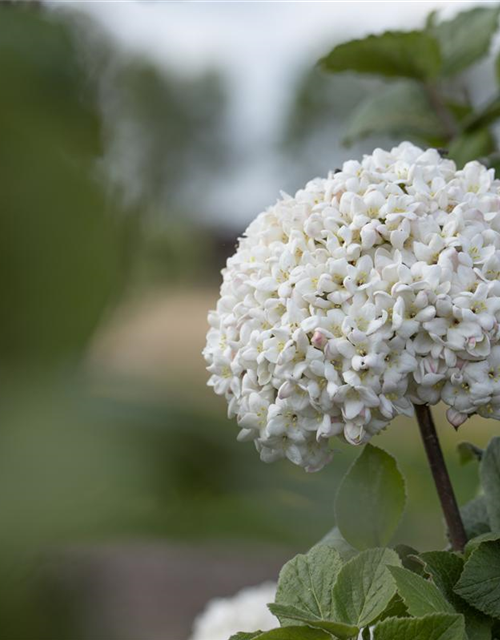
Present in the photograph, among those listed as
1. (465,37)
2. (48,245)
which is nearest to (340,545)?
(48,245)

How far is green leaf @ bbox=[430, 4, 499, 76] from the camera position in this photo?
2.93 ft

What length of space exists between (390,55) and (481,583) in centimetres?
59

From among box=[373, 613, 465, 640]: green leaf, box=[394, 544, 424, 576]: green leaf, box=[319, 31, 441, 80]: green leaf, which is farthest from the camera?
box=[319, 31, 441, 80]: green leaf

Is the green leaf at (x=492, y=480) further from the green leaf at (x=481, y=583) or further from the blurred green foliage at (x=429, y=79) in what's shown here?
the blurred green foliage at (x=429, y=79)

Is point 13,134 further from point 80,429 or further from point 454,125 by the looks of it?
point 454,125

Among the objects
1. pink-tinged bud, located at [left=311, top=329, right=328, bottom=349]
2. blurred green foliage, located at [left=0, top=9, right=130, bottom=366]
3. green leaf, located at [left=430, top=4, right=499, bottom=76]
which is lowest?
pink-tinged bud, located at [left=311, top=329, right=328, bottom=349]

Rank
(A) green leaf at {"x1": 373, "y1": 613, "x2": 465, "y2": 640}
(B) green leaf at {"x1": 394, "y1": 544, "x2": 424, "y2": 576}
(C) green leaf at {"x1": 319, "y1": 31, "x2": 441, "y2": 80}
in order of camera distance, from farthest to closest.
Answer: (C) green leaf at {"x1": 319, "y1": 31, "x2": 441, "y2": 80} < (B) green leaf at {"x1": 394, "y1": 544, "x2": 424, "y2": 576} < (A) green leaf at {"x1": 373, "y1": 613, "x2": 465, "y2": 640}

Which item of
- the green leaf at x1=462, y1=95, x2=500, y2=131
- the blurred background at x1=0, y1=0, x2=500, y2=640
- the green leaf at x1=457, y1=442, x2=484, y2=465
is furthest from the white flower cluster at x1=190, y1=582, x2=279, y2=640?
the green leaf at x1=462, y1=95, x2=500, y2=131

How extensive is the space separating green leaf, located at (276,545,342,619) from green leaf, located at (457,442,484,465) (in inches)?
6.6

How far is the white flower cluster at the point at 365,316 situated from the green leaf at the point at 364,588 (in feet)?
0.21

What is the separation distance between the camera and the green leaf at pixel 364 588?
16.6 inches

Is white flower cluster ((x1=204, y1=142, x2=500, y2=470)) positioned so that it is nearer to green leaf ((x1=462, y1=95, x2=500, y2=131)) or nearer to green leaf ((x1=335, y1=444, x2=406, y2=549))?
green leaf ((x1=335, y1=444, x2=406, y2=549))

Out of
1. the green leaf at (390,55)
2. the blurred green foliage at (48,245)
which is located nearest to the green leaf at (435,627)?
the blurred green foliage at (48,245)

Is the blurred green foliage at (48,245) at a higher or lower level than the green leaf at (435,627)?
higher
